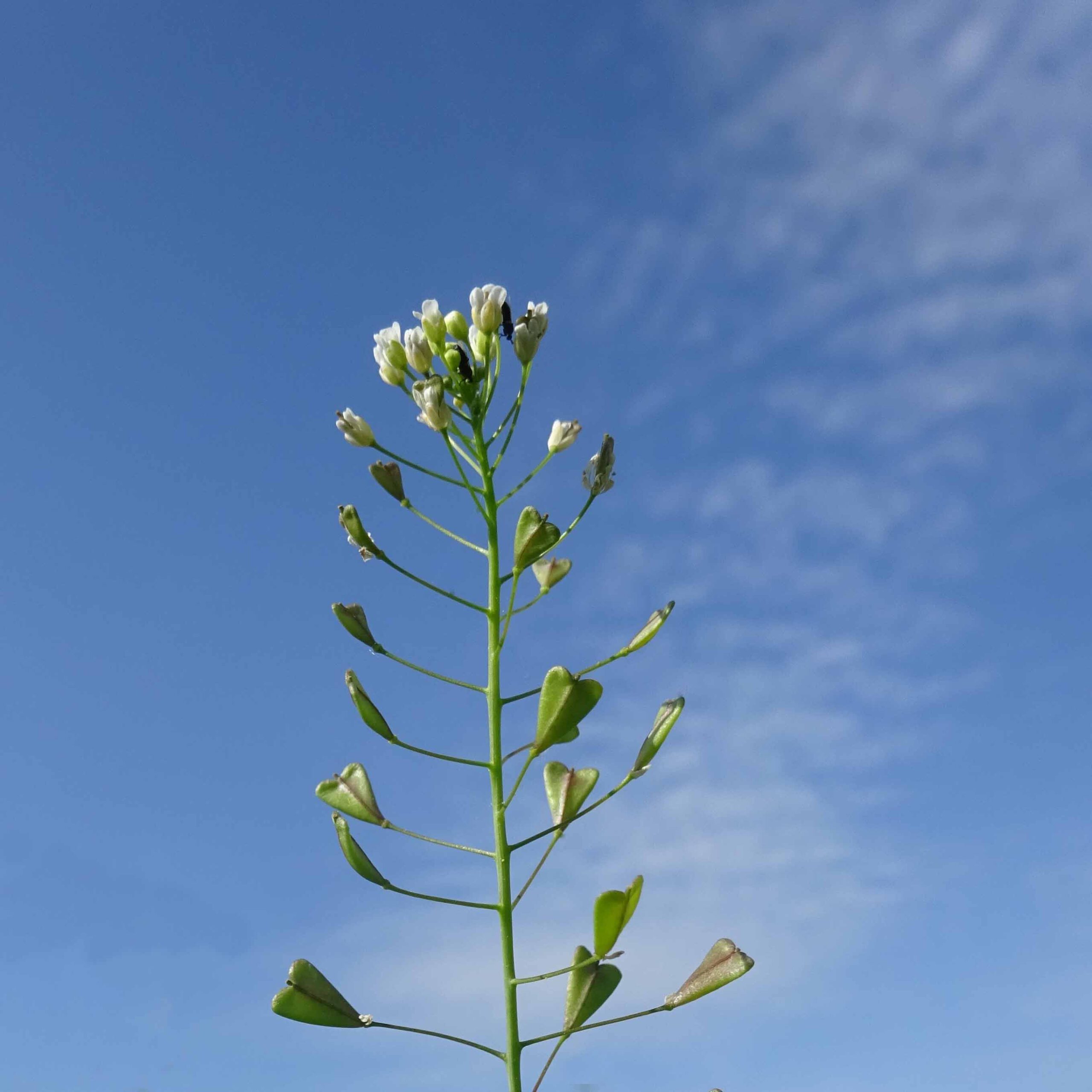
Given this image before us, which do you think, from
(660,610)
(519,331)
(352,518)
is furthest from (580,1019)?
(519,331)

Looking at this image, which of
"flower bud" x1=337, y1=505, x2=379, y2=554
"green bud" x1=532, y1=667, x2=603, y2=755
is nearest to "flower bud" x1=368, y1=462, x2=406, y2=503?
"flower bud" x1=337, y1=505, x2=379, y2=554

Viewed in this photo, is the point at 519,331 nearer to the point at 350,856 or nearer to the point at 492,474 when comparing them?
the point at 492,474

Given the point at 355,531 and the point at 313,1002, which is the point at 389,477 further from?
the point at 313,1002

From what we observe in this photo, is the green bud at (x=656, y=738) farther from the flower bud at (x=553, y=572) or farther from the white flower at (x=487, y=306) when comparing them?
the white flower at (x=487, y=306)

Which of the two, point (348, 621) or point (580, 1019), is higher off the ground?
point (348, 621)

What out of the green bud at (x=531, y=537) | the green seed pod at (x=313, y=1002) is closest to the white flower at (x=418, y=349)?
the green bud at (x=531, y=537)

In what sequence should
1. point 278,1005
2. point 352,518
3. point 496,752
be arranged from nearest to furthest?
point 278,1005, point 496,752, point 352,518

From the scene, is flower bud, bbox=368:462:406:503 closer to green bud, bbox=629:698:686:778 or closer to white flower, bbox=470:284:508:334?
white flower, bbox=470:284:508:334
